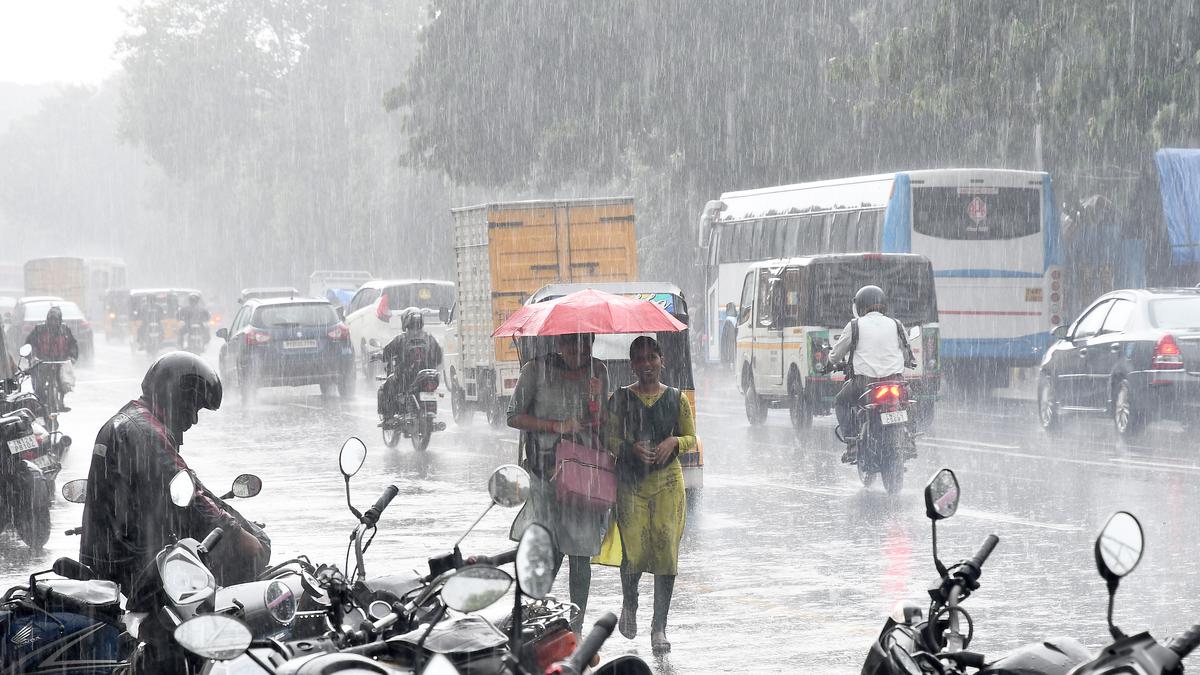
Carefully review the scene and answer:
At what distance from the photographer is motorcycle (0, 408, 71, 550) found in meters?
10.7

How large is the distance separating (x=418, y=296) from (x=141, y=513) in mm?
23173

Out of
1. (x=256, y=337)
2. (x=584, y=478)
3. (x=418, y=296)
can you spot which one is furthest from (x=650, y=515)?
(x=418, y=296)

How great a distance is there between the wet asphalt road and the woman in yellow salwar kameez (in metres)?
0.42

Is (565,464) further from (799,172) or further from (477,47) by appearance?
(477,47)

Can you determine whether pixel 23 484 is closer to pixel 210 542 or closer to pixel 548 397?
pixel 548 397

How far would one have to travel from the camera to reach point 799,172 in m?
32.8

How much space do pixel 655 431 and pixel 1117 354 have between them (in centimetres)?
1140

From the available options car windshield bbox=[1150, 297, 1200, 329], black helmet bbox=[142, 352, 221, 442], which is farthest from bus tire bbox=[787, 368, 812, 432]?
black helmet bbox=[142, 352, 221, 442]

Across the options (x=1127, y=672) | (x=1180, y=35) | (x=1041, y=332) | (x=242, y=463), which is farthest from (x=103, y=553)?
(x=1041, y=332)

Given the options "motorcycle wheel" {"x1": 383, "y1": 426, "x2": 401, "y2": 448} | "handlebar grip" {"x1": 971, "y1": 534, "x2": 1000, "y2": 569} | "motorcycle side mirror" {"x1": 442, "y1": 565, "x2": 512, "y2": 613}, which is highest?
"motorcycle side mirror" {"x1": 442, "y1": 565, "x2": 512, "y2": 613}

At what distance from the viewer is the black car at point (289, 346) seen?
80.3 ft

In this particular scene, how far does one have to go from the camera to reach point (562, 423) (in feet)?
25.2

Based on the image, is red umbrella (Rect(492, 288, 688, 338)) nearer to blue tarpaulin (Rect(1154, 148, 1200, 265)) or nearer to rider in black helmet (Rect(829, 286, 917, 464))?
rider in black helmet (Rect(829, 286, 917, 464))

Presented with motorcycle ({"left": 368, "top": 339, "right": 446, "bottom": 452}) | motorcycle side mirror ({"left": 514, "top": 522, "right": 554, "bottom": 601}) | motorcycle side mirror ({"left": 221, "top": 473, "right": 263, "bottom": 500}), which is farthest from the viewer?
motorcycle ({"left": 368, "top": 339, "right": 446, "bottom": 452})
